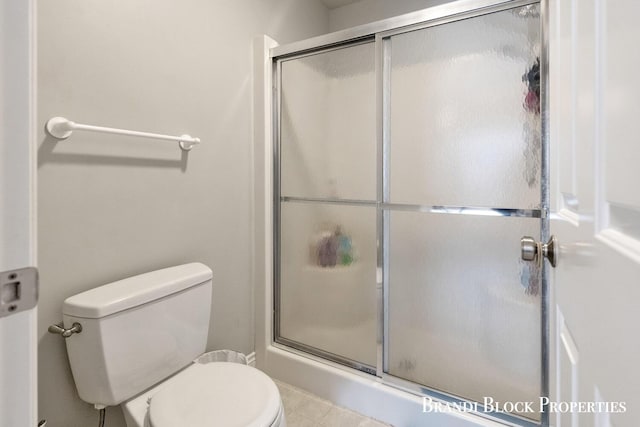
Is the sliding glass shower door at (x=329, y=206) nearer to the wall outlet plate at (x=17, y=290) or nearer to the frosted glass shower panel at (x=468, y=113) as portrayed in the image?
the frosted glass shower panel at (x=468, y=113)

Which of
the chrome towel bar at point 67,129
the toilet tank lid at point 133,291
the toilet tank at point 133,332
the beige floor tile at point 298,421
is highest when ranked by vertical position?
the chrome towel bar at point 67,129

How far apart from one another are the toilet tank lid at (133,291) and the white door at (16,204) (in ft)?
2.24

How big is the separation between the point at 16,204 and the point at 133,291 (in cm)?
81

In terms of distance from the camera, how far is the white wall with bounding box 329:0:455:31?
216 cm

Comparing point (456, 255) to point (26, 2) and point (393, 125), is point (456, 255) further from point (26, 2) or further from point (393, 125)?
point (26, 2)

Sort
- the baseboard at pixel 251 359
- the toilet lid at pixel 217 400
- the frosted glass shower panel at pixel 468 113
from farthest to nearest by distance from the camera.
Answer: the baseboard at pixel 251 359, the frosted glass shower panel at pixel 468 113, the toilet lid at pixel 217 400

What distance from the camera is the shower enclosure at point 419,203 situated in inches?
49.8

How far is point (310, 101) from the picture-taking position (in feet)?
5.90

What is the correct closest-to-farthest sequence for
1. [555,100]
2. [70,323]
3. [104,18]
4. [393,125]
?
[555,100] → [70,323] → [104,18] → [393,125]

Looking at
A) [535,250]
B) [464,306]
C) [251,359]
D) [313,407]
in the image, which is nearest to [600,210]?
[535,250]

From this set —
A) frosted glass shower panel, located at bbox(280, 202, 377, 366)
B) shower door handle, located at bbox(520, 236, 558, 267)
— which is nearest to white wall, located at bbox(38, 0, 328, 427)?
frosted glass shower panel, located at bbox(280, 202, 377, 366)

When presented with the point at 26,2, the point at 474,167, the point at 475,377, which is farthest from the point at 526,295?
the point at 26,2

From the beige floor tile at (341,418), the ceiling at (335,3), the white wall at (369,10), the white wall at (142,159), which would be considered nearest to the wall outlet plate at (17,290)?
the white wall at (142,159)

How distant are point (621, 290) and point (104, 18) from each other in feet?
5.16
